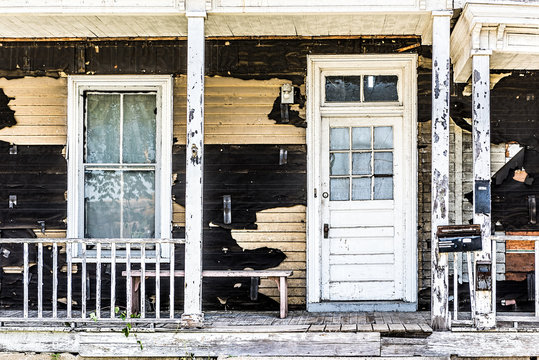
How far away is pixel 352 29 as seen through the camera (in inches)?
235

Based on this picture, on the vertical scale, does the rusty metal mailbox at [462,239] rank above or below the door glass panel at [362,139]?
below

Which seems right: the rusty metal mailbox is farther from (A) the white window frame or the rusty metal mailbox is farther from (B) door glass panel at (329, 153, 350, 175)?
(A) the white window frame

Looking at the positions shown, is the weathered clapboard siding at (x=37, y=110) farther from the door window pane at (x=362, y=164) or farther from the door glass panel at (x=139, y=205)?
the door window pane at (x=362, y=164)

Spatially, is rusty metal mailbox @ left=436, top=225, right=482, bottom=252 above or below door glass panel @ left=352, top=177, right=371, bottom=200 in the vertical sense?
below

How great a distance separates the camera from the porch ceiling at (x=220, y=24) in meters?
5.53

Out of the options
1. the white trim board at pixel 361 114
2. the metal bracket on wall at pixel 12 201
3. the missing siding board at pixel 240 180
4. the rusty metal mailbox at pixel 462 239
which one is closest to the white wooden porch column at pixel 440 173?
the rusty metal mailbox at pixel 462 239

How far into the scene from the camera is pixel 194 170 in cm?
536

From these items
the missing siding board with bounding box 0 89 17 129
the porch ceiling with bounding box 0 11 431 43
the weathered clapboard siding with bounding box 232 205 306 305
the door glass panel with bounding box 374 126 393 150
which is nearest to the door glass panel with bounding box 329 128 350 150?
the door glass panel with bounding box 374 126 393 150

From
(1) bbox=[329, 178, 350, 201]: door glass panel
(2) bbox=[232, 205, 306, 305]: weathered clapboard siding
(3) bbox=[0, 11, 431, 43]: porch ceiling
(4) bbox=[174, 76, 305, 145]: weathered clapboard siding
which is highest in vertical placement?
(3) bbox=[0, 11, 431, 43]: porch ceiling

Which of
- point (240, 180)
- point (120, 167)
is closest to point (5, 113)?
point (120, 167)

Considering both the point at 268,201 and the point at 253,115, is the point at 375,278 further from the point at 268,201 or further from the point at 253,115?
the point at 253,115

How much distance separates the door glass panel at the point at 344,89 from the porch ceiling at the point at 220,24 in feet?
2.01

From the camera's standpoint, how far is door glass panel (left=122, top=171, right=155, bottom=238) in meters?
6.79

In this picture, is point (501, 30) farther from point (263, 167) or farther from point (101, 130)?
point (101, 130)
